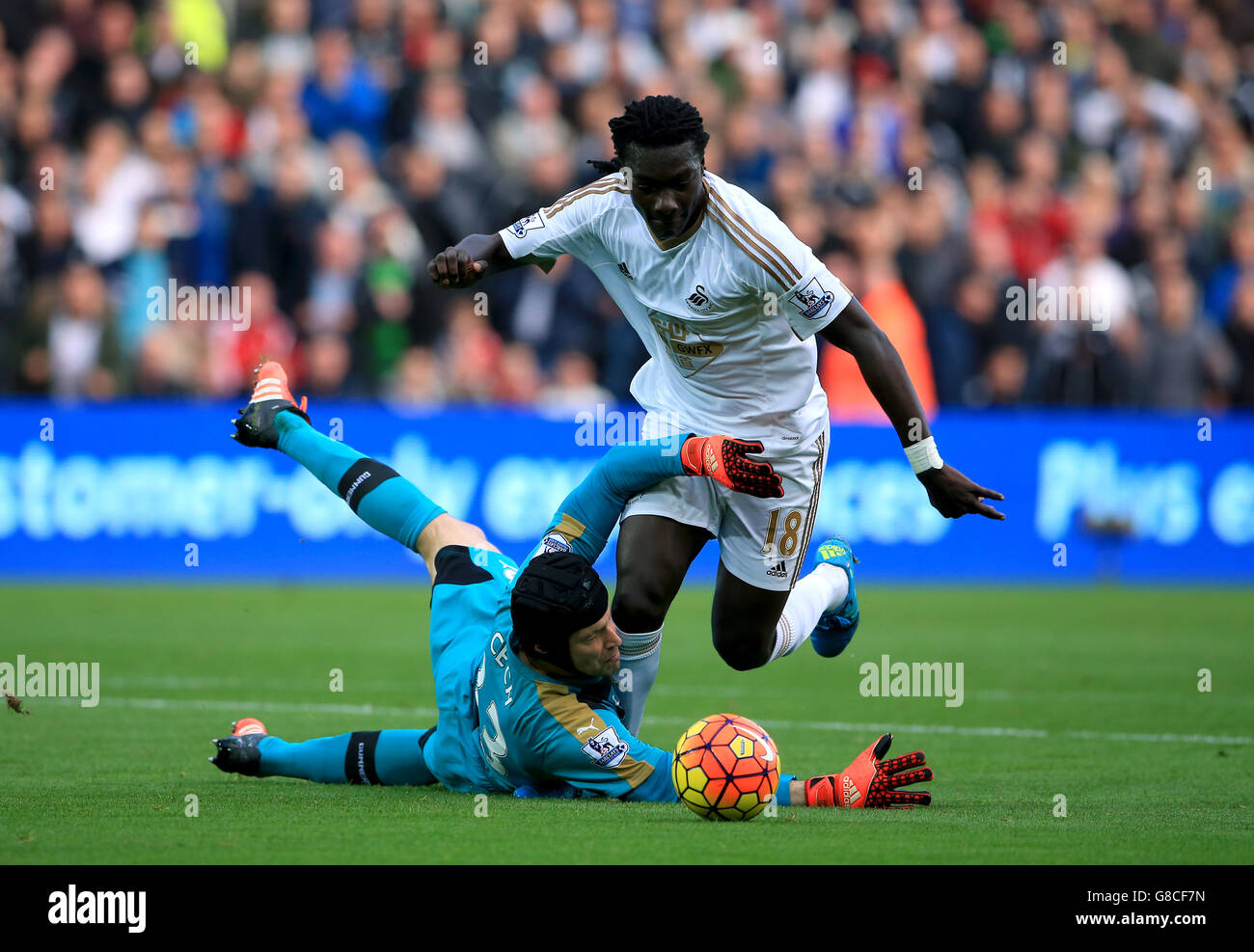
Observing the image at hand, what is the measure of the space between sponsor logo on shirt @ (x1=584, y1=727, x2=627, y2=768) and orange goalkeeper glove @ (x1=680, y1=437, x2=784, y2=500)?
3.38ft

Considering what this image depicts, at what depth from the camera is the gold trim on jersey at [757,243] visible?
269 inches

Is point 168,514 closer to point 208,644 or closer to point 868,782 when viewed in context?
point 208,644

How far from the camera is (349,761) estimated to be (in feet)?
23.2

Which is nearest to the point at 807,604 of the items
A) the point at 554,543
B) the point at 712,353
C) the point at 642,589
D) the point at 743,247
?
the point at 642,589

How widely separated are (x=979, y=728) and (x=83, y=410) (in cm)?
913

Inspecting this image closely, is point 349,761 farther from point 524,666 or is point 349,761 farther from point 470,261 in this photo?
point 470,261

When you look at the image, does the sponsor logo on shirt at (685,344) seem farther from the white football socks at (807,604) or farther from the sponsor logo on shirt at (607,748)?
the sponsor logo on shirt at (607,748)

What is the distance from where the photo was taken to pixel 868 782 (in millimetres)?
6594

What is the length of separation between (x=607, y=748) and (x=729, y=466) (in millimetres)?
1139

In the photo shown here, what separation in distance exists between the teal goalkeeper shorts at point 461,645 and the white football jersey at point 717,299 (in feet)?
3.55

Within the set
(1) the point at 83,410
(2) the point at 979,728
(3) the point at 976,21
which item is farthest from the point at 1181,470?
(1) the point at 83,410

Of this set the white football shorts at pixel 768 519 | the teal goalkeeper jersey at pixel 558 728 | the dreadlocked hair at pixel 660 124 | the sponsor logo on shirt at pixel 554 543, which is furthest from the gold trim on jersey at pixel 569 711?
the dreadlocked hair at pixel 660 124

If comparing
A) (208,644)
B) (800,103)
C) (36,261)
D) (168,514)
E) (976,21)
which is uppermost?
(976,21)

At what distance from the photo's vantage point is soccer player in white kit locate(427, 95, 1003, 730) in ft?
22.1
